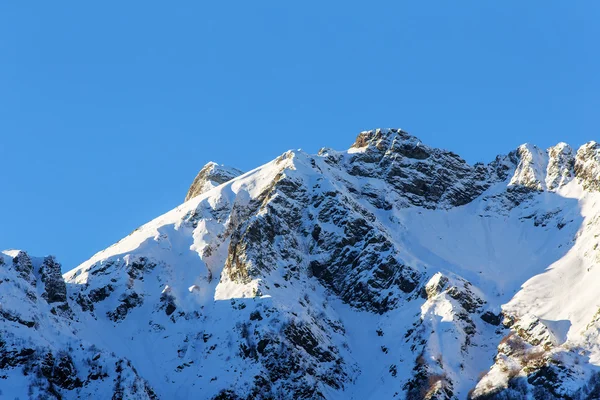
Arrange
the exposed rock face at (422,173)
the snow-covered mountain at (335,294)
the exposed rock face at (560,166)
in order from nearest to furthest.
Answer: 1. the snow-covered mountain at (335,294)
2. the exposed rock face at (560,166)
3. the exposed rock face at (422,173)

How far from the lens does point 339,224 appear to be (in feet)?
537

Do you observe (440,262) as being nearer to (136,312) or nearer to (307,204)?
(307,204)

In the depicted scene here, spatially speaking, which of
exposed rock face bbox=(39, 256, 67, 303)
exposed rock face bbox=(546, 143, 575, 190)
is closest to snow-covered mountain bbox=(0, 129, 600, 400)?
exposed rock face bbox=(39, 256, 67, 303)

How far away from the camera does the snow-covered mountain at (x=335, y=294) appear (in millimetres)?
128125

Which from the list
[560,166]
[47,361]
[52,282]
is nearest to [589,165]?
[560,166]

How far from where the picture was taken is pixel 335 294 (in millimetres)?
155375

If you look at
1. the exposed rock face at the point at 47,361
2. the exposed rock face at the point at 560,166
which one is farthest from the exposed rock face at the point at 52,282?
the exposed rock face at the point at 560,166

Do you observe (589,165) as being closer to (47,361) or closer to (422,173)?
(422,173)

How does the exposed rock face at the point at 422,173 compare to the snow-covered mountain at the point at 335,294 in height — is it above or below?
above

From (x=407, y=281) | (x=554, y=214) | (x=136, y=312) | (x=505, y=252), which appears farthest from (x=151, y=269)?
(x=554, y=214)

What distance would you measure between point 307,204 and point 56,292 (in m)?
46.6

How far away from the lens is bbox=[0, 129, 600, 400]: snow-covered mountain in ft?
420

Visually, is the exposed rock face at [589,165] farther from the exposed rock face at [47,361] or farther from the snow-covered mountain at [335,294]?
the exposed rock face at [47,361]

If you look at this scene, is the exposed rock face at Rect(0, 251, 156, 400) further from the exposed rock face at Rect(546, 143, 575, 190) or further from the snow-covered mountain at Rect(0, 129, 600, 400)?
the exposed rock face at Rect(546, 143, 575, 190)
